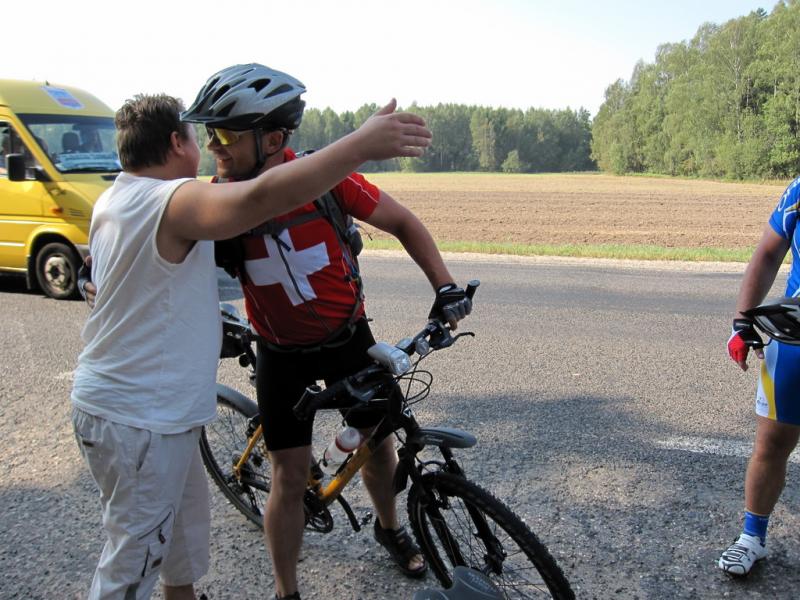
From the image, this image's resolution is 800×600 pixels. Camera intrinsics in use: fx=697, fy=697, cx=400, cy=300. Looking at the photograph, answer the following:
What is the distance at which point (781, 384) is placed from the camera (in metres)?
2.80

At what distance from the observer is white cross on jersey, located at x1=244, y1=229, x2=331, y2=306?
243 cm

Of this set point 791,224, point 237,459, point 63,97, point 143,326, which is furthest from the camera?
point 63,97

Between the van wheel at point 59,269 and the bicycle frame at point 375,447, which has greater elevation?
the bicycle frame at point 375,447

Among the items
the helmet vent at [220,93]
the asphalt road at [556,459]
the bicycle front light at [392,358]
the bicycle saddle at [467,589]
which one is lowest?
the asphalt road at [556,459]

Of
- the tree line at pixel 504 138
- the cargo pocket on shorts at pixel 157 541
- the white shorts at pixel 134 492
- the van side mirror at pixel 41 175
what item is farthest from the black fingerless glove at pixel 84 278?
the tree line at pixel 504 138

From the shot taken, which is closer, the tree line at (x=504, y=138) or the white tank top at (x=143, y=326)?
the white tank top at (x=143, y=326)

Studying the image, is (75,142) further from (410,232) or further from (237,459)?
(410,232)

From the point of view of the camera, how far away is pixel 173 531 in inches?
90.7

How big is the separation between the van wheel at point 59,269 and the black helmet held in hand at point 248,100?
25.2ft

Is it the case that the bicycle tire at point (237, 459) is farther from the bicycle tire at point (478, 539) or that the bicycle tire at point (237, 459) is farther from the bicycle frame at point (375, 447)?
the bicycle tire at point (478, 539)

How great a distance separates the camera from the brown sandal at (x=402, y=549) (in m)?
3.02

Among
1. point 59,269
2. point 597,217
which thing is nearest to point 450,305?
point 59,269

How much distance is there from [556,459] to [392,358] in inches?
85.8

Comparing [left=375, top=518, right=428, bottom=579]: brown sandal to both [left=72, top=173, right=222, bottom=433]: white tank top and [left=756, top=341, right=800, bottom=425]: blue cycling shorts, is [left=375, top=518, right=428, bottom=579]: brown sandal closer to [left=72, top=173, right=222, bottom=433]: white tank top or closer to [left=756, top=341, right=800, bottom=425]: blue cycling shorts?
[left=72, top=173, right=222, bottom=433]: white tank top
